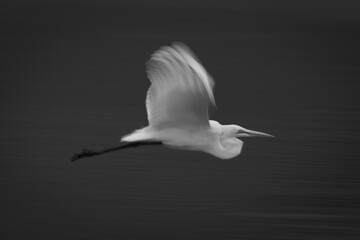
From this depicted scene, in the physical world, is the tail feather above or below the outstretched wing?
below

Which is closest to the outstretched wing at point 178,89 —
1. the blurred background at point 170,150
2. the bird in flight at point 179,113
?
the bird in flight at point 179,113

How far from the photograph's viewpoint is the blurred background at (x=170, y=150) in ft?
20.5

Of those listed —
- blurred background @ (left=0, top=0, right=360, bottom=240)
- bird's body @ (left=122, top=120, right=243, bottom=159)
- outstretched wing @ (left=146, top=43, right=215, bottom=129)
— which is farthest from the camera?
blurred background @ (left=0, top=0, right=360, bottom=240)

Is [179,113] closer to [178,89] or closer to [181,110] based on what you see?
[181,110]

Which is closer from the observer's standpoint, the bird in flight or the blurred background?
the bird in flight

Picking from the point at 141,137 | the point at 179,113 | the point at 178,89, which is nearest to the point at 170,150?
the point at 141,137

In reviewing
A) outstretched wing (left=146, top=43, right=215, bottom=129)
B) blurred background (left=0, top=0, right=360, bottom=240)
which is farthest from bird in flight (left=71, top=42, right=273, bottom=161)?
blurred background (left=0, top=0, right=360, bottom=240)

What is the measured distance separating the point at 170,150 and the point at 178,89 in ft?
9.30

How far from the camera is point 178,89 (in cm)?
500

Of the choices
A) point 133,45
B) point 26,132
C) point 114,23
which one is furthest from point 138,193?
point 114,23

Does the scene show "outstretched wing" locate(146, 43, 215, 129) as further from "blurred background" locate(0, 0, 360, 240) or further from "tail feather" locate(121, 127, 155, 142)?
"blurred background" locate(0, 0, 360, 240)

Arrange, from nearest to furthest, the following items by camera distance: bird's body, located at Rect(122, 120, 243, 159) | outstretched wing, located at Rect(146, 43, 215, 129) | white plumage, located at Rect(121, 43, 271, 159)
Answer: outstretched wing, located at Rect(146, 43, 215, 129)
white plumage, located at Rect(121, 43, 271, 159)
bird's body, located at Rect(122, 120, 243, 159)

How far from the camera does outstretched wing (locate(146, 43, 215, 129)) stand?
15.2 ft

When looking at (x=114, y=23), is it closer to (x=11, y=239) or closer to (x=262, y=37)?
(x=262, y=37)
